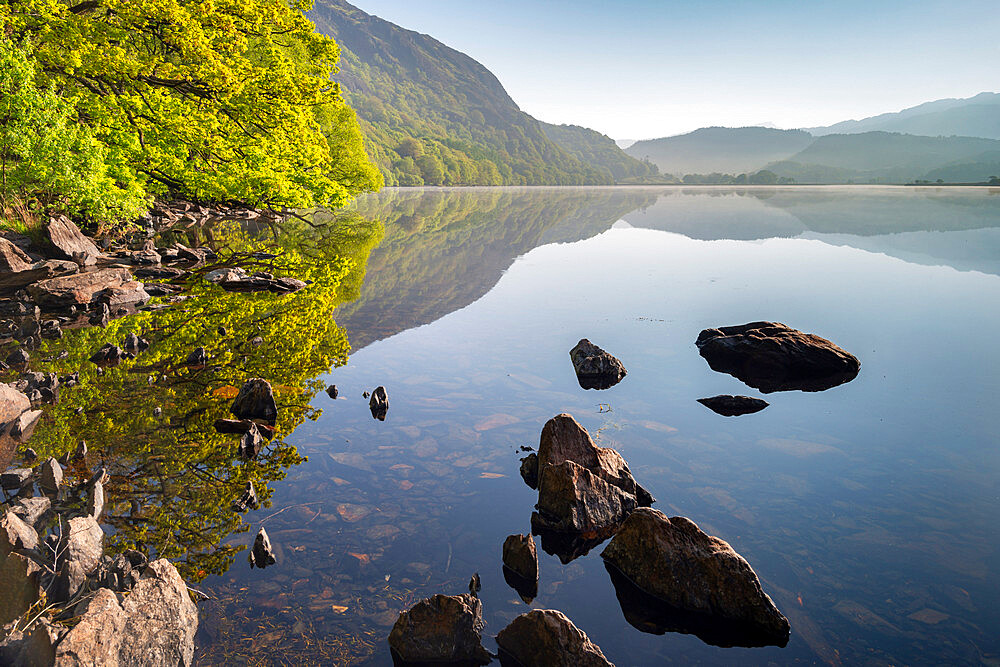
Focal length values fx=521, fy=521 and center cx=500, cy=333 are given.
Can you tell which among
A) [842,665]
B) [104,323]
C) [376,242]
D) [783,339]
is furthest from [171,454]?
[376,242]

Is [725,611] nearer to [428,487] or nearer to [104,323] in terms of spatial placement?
[428,487]

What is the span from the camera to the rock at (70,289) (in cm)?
1975

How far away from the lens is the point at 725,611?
648 centimetres

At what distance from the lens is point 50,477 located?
26.9 ft

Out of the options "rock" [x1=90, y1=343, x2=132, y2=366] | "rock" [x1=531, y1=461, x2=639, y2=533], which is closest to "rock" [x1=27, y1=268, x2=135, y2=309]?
"rock" [x1=90, y1=343, x2=132, y2=366]

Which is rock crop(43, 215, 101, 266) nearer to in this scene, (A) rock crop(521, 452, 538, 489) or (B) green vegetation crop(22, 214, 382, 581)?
(B) green vegetation crop(22, 214, 382, 581)

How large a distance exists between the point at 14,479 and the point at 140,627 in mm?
4984

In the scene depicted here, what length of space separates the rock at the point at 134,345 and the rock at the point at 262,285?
29.4ft

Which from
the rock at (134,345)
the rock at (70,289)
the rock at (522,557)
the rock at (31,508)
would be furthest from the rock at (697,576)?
the rock at (70,289)

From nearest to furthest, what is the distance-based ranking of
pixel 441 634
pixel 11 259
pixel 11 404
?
pixel 441 634 < pixel 11 404 < pixel 11 259

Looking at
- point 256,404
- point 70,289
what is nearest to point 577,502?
point 256,404

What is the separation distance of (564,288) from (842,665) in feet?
81.0

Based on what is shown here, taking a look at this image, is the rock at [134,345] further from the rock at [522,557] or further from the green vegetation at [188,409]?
the rock at [522,557]

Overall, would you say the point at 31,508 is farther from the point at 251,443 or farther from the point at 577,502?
the point at 577,502
